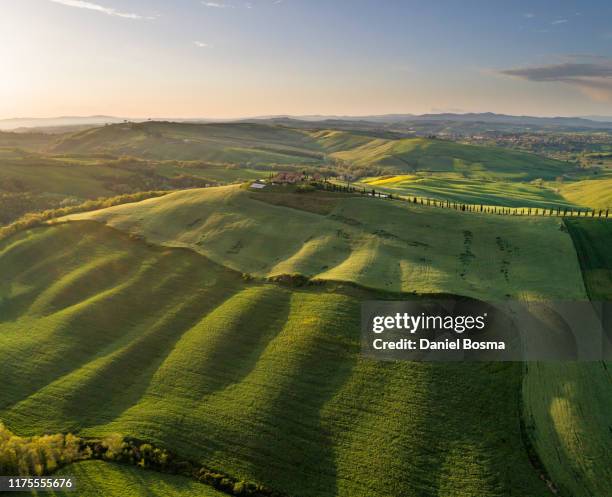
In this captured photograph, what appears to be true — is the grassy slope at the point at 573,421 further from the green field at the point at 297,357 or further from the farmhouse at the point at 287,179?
the farmhouse at the point at 287,179

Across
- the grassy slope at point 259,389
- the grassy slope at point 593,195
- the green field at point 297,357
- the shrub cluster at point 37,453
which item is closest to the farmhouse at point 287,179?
the green field at point 297,357

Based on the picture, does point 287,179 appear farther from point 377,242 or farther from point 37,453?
point 37,453

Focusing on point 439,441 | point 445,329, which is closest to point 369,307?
point 445,329

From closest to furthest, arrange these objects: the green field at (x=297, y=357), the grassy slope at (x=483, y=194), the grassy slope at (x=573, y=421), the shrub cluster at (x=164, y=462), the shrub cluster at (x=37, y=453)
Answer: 1. the grassy slope at (x=573, y=421)
2. the shrub cluster at (x=164, y=462)
3. the green field at (x=297, y=357)
4. the shrub cluster at (x=37, y=453)
5. the grassy slope at (x=483, y=194)

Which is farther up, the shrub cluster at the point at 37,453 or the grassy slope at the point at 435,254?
the grassy slope at the point at 435,254

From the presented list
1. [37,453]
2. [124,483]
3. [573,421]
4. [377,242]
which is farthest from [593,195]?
[37,453]

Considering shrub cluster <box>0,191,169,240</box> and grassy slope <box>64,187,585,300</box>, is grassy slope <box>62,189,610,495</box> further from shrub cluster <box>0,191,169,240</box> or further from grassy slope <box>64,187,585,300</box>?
shrub cluster <box>0,191,169,240</box>

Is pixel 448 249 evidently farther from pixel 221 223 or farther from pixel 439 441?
pixel 221 223
